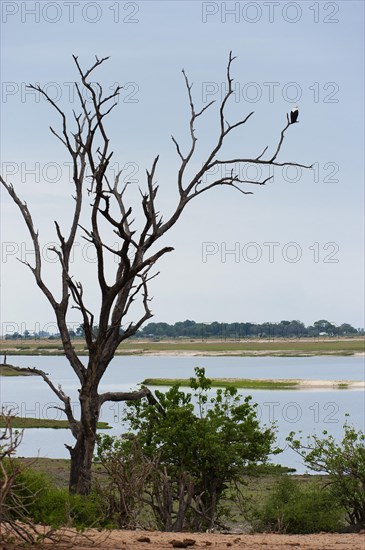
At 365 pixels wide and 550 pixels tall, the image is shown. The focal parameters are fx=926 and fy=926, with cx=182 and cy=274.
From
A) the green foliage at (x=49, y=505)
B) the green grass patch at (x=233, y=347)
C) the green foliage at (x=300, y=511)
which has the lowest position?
the green foliage at (x=300, y=511)

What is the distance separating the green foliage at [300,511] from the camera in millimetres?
17141

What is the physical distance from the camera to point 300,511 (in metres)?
17.2

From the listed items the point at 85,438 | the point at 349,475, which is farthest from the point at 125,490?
the point at 349,475

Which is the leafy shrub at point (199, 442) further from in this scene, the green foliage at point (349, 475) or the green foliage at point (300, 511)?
the green foliage at point (349, 475)

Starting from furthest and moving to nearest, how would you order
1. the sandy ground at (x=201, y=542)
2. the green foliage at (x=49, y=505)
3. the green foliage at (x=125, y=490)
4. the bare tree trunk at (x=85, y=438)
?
1. the bare tree trunk at (x=85, y=438)
2. the green foliage at (x=125, y=490)
3. the green foliage at (x=49, y=505)
4. the sandy ground at (x=201, y=542)

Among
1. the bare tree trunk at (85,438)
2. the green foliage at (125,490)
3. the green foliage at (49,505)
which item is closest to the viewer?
the green foliage at (49,505)

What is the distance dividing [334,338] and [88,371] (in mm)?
131839

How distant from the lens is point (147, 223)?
1588cm

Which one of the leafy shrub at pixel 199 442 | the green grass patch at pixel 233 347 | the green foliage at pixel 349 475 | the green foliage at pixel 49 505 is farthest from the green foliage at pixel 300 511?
the green grass patch at pixel 233 347

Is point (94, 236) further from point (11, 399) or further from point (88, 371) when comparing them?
point (11, 399)

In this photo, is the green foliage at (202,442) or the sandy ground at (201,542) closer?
the sandy ground at (201,542)

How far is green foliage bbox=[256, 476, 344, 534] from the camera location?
1714 cm

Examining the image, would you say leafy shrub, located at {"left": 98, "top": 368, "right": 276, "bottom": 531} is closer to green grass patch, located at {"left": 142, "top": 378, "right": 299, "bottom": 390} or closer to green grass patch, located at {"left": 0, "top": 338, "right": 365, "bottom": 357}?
green grass patch, located at {"left": 142, "top": 378, "right": 299, "bottom": 390}

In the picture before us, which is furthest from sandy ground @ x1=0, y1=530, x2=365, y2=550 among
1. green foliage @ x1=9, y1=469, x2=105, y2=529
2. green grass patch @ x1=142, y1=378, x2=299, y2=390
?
green grass patch @ x1=142, y1=378, x2=299, y2=390
